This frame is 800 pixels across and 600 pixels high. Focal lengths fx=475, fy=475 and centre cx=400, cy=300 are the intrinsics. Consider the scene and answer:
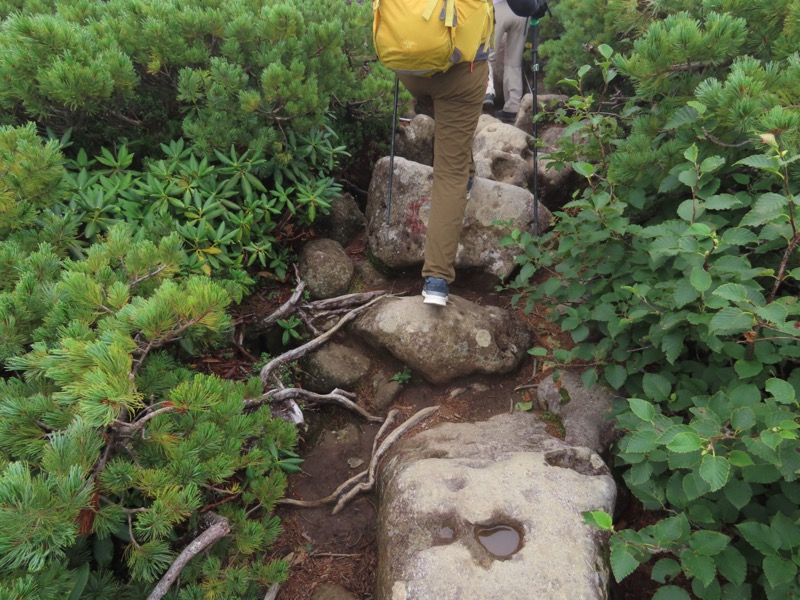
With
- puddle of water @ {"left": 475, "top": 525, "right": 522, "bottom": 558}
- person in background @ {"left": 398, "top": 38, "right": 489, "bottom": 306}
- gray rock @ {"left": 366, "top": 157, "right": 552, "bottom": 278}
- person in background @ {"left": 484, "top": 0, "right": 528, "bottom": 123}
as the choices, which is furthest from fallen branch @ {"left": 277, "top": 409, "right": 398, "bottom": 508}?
person in background @ {"left": 484, "top": 0, "right": 528, "bottom": 123}

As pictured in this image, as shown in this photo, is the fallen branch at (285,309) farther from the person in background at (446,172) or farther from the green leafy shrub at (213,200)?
the person in background at (446,172)

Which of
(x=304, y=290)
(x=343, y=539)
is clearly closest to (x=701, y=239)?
(x=343, y=539)

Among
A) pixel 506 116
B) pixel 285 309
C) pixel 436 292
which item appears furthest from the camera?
pixel 506 116

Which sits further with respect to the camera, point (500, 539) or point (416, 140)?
point (416, 140)

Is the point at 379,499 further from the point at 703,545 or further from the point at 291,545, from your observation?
the point at 703,545

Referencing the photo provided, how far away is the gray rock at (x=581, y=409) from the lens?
308 centimetres

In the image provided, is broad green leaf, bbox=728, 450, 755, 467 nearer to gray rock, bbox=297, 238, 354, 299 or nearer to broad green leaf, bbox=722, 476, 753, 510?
broad green leaf, bbox=722, 476, 753, 510

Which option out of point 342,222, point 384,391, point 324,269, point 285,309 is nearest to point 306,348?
point 285,309

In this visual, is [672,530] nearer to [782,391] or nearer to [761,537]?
[761,537]

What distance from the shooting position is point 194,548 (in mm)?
2080

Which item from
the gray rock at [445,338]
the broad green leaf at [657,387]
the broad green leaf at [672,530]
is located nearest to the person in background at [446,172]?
the gray rock at [445,338]

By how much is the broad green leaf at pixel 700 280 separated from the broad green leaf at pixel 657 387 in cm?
64

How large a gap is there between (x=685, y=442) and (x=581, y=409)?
5.21ft

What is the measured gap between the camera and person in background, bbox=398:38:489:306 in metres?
3.79
